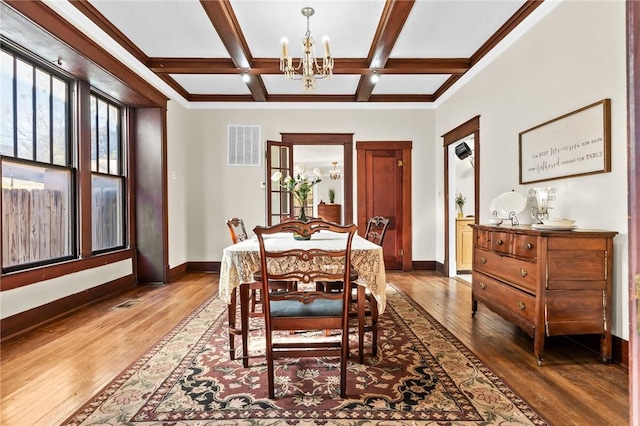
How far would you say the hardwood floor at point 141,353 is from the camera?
5.45ft

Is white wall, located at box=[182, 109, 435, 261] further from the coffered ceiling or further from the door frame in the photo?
the door frame

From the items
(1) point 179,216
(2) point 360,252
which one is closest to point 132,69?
(1) point 179,216

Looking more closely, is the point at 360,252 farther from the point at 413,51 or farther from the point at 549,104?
the point at 413,51

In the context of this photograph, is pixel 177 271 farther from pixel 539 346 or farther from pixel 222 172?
pixel 539 346

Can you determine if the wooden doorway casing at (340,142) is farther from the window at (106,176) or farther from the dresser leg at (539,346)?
the dresser leg at (539,346)

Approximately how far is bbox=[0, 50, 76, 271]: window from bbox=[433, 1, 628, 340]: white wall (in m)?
4.31

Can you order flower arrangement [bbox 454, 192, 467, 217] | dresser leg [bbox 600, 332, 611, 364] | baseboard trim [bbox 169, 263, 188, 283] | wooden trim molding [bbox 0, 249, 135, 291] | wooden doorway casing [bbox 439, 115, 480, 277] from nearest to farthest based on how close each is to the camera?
dresser leg [bbox 600, 332, 611, 364] < wooden trim molding [bbox 0, 249, 135, 291] < wooden doorway casing [bbox 439, 115, 480, 277] < baseboard trim [bbox 169, 263, 188, 283] < flower arrangement [bbox 454, 192, 467, 217]

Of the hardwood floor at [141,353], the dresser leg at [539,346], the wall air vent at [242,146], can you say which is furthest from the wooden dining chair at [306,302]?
the wall air vent at [242,146]

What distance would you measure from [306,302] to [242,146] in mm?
4074

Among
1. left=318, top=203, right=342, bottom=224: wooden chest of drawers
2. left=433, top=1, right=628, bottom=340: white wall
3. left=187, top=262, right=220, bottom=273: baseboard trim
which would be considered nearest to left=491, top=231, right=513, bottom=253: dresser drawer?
left=433, top=1, right=628, bottom=340: white wall

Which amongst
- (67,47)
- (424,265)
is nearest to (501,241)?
(424,265)

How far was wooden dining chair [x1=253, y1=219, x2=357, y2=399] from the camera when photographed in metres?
1.71

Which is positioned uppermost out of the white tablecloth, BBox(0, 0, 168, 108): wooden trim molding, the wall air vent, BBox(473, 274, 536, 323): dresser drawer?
BBox(0, 0, 168, 108): wooden trim molding

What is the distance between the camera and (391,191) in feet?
17.8
